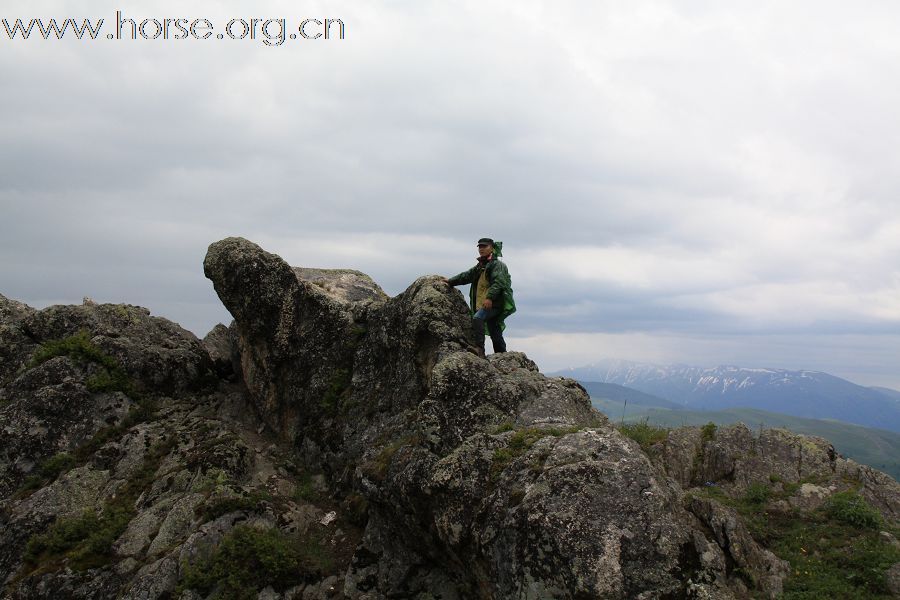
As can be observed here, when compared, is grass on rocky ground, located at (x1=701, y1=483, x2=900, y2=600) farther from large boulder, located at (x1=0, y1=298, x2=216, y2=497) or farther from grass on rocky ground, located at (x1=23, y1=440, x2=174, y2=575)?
large boulder, located at (x1=0, y1=298, x2=216, y2=497)

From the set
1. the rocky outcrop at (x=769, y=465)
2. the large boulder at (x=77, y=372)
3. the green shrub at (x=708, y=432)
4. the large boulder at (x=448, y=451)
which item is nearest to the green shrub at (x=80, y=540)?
the large boulder at (x=77, y=372)

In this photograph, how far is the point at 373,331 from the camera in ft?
68.6

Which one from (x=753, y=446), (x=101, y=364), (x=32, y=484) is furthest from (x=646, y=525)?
(x=101, y=364)

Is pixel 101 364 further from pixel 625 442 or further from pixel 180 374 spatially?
pixel 625 442

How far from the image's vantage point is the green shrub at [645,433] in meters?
19.9

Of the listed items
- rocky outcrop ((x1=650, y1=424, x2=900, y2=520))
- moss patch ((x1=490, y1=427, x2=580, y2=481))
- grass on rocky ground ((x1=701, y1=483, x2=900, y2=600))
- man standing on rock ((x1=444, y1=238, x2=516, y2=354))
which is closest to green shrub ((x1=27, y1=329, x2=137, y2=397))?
man standing on rock ((x1=444, y1=238, x2=516, y2=354))

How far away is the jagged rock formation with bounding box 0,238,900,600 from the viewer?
11234 mm

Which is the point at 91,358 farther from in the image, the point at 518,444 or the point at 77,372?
the point at 518,444

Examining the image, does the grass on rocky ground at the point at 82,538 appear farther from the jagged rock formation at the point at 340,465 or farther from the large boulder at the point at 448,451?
the large boulder at the point at 448,451

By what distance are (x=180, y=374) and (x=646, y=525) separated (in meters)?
20.0

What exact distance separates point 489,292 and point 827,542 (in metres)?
11.4

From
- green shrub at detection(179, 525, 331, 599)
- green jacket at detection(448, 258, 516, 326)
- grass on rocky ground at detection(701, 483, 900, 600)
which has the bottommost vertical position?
green shrub at detection(179, 525, 331, 599)

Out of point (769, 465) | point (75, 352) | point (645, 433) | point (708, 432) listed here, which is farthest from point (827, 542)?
point (75, 352)

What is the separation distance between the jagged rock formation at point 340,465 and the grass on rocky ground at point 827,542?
0.73m
